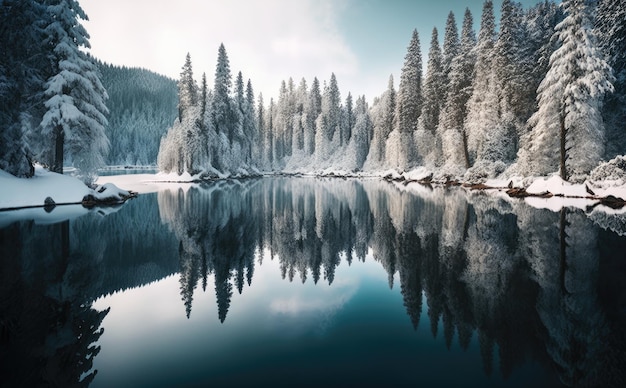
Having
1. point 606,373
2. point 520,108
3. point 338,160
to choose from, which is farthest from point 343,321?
point 338,160

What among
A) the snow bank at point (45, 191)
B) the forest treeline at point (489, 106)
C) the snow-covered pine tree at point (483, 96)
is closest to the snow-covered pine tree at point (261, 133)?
the forest treeline at point (489, 106)

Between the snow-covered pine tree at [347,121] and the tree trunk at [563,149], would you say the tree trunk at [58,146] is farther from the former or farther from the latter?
the snow-covered pine tree at [347,121]

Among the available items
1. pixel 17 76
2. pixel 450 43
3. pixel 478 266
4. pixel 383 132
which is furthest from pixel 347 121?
pixel 478 266

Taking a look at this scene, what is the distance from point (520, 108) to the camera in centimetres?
3559

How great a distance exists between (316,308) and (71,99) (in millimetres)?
23532

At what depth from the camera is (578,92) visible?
23703mm

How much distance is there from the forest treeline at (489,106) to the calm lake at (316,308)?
52.4 feet

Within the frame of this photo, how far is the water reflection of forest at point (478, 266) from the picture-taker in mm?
4932

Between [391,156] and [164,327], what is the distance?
5753 centimetres

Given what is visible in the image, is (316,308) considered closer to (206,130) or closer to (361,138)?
(206,130)

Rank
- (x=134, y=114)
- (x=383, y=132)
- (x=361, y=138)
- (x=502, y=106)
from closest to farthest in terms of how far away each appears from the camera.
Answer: (x=502, y=106) → (x=383, y=132) → (x=361, y=138) → (x=134, y=114)

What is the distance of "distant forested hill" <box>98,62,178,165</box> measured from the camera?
13412cm

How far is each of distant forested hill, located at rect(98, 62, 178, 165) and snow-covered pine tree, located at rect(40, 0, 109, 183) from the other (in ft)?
363

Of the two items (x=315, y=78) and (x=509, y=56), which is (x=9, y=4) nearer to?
(x=509, y=56)
